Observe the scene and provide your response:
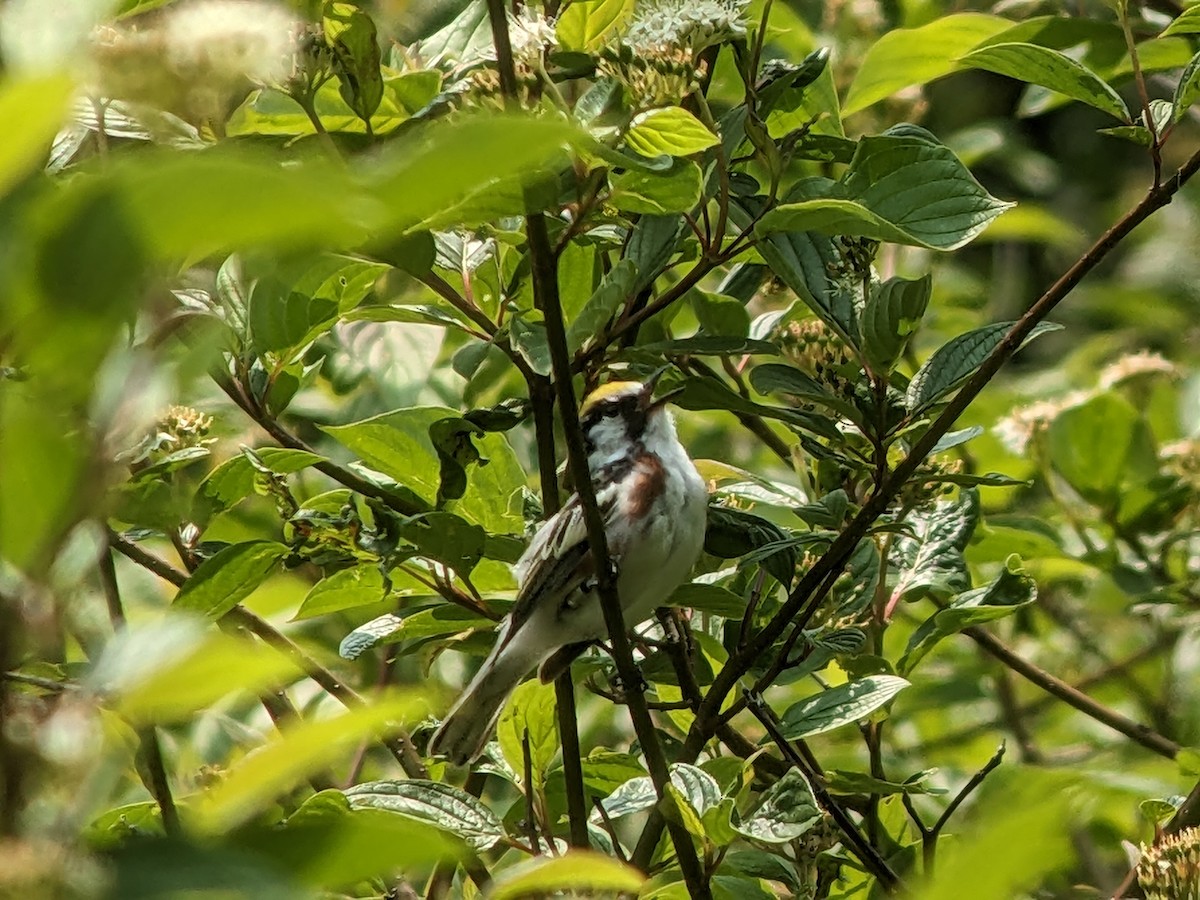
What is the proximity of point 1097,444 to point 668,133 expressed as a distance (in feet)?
6.93

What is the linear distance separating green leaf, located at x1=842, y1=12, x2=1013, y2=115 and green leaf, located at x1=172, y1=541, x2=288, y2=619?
4.67ft

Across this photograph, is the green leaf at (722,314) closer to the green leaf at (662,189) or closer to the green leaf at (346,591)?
the green leaf at (662,189)

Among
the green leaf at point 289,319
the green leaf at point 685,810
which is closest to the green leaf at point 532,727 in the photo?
the green leaf at point 685,810

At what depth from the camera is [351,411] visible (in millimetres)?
3941

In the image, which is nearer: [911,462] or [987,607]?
[911,462]

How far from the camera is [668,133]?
195 cm

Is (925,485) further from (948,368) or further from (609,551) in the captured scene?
(609,551)

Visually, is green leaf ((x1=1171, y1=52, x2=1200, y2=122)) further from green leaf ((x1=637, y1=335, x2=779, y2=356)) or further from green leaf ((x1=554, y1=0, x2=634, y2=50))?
green leaf ((x1=554, y1=0, x2=634, y2=50))

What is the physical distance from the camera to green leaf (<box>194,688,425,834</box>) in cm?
92

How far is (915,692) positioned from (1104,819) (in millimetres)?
596

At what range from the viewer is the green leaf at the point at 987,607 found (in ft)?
8.10

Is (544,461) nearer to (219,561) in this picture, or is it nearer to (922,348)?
(219,561)

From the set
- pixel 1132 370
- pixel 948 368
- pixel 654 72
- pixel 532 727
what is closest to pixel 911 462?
pixel 948 368

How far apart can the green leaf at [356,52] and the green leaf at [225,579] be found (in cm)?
64
